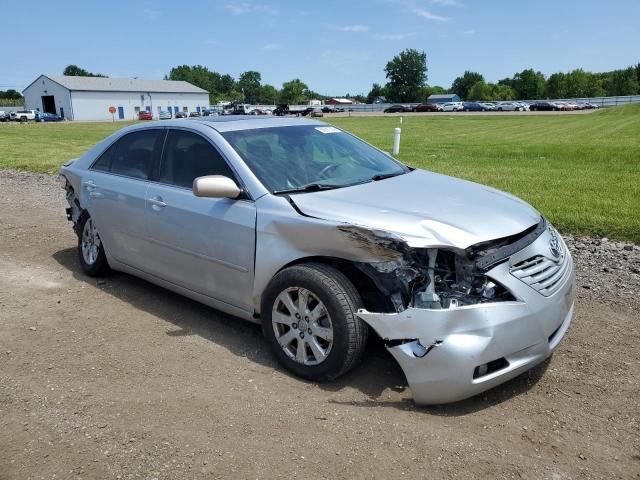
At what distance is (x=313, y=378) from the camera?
3578 mm

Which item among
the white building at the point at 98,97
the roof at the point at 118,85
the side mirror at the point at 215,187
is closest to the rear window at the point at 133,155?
the side mirror at the point at 215,187

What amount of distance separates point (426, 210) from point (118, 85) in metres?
93.3

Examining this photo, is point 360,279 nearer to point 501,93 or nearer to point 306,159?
point 306,159

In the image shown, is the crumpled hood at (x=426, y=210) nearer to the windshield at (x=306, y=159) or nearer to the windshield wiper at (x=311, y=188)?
the windshield wiper at (x=311, y=188)

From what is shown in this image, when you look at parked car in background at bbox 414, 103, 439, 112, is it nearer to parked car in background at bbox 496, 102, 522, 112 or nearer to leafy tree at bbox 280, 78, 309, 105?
parked car in background at bbox 496, 102, 522, 112

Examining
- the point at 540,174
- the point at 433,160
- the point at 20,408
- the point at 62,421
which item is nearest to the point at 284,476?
the point at 62,421

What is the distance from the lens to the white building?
8038 centimetres

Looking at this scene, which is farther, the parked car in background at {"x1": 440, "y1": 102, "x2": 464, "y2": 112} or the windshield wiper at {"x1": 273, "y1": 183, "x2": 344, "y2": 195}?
the parked car in background at {"x1": 440, "y1": 102, "x2": 464, "y2": 112}

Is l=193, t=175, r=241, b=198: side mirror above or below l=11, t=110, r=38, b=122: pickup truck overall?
above

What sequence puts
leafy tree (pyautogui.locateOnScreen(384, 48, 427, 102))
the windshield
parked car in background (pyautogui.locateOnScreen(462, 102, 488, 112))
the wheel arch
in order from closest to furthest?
the wheel arch → the windshield → parked car in background (pyautogui.locateOnScreen(462, 102, 488, 112)) → leafy tree (pyautogui.locateOnScreen(384, 48, 427, 102))

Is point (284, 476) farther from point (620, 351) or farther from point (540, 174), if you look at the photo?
point (540, 174)

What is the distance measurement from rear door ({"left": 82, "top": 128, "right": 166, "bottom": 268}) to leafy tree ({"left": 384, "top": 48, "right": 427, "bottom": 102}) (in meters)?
136

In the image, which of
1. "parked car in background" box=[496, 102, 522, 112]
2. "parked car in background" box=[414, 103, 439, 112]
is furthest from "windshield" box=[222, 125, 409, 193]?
"parked car in background" box=[414, 103, 439, 112]

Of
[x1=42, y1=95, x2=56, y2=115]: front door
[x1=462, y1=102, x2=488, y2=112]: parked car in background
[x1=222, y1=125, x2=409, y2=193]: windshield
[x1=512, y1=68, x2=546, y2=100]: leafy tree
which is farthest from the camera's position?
[x1=512, y1=68, x2=546, y2=100]: leafy tree
